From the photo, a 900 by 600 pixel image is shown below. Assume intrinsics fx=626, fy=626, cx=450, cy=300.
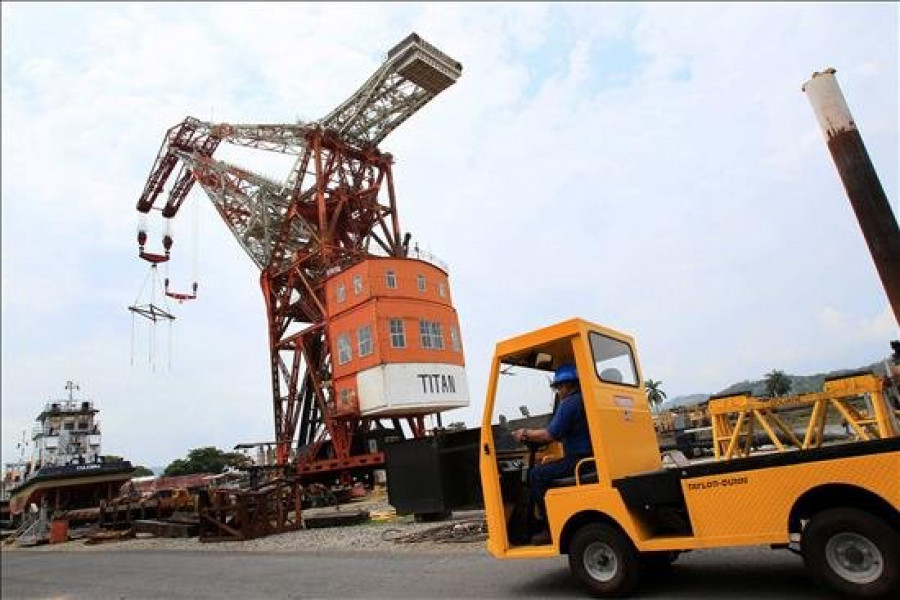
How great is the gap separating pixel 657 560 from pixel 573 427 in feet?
5.27

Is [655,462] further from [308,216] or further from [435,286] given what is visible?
[308,216]

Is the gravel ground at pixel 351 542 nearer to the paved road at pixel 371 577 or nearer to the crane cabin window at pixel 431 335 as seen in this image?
the paved road at pixel 371 577

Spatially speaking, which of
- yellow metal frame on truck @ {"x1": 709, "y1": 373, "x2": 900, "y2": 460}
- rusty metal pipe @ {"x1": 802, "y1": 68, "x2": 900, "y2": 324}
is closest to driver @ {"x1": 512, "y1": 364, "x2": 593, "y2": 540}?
yellow metal frame on truck @ {"x1": 709, "y1": 373, "x2": 900, "y2": 460}

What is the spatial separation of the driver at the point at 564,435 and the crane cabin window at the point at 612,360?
276mm

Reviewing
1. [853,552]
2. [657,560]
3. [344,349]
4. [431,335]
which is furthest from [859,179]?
[344,349]

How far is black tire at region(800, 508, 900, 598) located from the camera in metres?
4.31

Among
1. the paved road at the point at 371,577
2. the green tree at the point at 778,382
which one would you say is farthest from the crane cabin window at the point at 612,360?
the green tree at the point at 778,382

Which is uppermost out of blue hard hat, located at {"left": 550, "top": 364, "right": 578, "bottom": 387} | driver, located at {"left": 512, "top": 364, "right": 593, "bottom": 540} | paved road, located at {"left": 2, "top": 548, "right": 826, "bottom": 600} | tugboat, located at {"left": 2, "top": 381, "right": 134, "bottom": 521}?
tugboat, located at {"left": 2, "top": 381, "right": 134, "bottom": 521}

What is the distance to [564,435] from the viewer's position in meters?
5.99

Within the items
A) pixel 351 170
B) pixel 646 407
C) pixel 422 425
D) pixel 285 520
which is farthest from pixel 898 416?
pixel 351 170

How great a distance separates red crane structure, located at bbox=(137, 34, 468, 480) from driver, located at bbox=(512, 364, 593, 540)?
878 inches

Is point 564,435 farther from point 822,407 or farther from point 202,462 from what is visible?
point 202,462

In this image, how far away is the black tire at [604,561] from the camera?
5477 mm

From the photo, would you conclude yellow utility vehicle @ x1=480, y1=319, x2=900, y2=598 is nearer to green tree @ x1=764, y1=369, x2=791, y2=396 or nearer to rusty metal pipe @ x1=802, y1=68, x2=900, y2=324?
rusty metal pipe @ x1=802, y1=68, x2=900, y2=324
